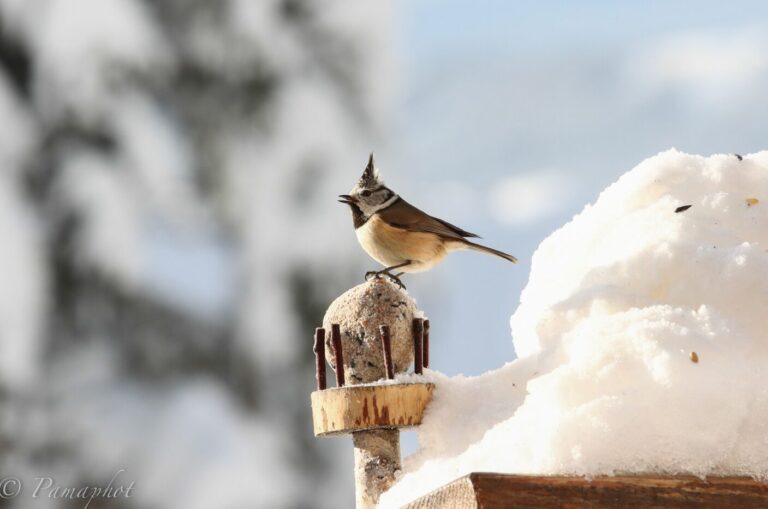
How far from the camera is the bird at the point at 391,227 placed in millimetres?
1761

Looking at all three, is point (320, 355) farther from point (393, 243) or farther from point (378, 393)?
point (393, 243)

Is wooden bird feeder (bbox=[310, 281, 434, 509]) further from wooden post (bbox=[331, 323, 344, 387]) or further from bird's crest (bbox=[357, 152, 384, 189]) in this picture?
bird's crest (bbox=[357, 152, 384, 189])

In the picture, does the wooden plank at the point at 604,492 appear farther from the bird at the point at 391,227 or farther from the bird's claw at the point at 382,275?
the bird at the point at 391,227

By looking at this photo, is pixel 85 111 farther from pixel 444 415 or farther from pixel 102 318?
pixel 444 415

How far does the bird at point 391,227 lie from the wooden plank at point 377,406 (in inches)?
14.7

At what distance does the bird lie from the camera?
176 cm

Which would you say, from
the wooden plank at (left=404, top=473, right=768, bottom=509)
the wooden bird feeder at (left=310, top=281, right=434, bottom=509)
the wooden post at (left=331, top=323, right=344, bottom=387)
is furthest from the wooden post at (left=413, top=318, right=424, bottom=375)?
the wooden plank at (left=404, top=473, right=768, bottom=509)

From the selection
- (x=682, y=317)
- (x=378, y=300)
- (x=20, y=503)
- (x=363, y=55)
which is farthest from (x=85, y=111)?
(x=682, y=317)

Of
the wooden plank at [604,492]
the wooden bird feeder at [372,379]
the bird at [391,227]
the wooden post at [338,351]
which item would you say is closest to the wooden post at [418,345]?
the wooden bird feeder at [372,379]

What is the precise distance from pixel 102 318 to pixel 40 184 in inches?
21.3

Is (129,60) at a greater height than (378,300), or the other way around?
(129,60)

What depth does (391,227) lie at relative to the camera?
1758mm

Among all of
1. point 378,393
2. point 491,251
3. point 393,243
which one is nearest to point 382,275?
point 393,243

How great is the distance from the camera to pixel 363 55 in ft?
11.5
